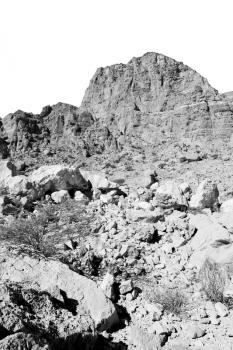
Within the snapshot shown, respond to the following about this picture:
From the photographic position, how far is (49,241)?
7613 millimetres

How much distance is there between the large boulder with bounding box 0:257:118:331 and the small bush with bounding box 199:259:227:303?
1605 mm

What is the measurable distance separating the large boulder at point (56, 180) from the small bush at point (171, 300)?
594 cm

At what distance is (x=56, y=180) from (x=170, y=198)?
11.8 feet

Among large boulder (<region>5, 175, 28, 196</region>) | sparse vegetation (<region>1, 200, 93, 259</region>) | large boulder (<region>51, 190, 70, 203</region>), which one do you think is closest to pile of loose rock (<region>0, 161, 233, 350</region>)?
sparse vegetation (<region>1, 200, 93, 259</region>)

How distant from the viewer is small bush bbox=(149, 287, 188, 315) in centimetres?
539

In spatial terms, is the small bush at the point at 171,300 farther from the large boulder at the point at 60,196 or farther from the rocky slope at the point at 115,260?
the large boulder at the point at 60,196

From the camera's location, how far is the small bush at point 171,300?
539cm

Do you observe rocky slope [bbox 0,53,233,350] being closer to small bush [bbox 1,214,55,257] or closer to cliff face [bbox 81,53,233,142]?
small bush [bbox 1,214,55,257]

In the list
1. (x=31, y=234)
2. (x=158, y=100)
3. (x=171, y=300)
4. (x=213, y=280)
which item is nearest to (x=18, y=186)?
(x=31, y=234)

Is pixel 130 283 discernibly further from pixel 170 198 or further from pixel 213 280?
pixel 170 198

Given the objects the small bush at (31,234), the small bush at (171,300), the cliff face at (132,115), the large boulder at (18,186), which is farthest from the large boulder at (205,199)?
the cliff face at (132,115)

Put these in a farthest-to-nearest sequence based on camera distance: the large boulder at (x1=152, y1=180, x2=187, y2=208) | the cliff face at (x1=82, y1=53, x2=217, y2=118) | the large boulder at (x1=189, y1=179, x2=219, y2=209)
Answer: the cliff face at (x1=82, y1=53, x2=217, y2=118) → the large boulder at (x1=189, y1=179, x2=219, y2=209) → the large boulder at (x1=152, y1=180, x2=187, y2=208)

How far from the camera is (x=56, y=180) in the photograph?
11055mm

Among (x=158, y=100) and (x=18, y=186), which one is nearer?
(x=18, y=186)
